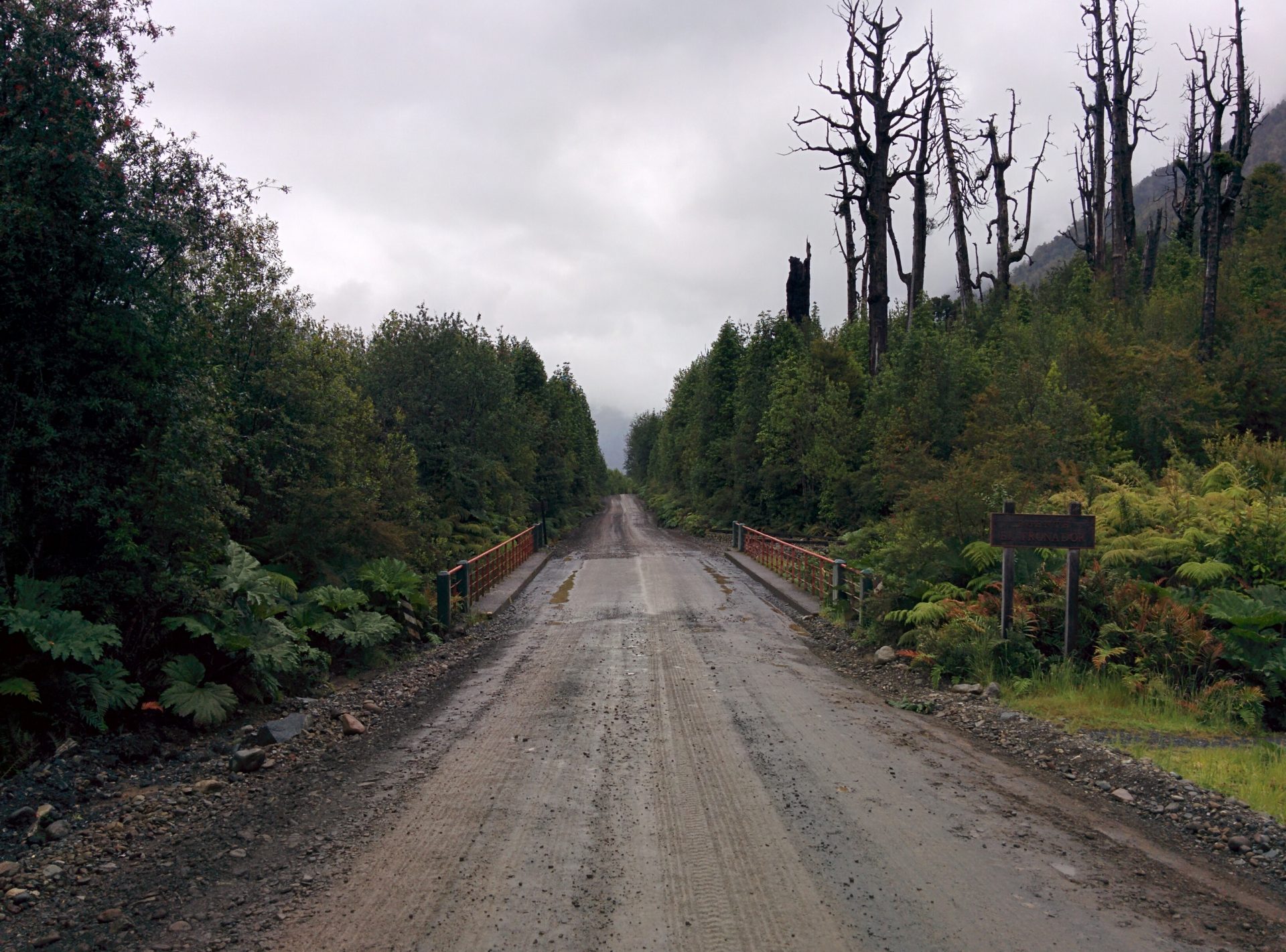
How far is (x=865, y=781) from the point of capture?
6359 millimetres

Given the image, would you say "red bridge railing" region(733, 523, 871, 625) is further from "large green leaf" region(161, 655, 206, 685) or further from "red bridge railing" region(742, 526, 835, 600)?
"large green leaf" region(161, 655, 206, 685)

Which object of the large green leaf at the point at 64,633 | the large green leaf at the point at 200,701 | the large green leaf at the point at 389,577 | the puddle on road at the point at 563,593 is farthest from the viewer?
the puddle on road at the point at 563,593

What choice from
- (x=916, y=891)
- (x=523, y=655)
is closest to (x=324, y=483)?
(x=523, y=655)

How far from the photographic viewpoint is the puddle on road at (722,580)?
63.3 feet

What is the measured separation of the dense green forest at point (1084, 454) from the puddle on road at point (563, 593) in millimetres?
6448

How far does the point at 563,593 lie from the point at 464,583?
161 inches

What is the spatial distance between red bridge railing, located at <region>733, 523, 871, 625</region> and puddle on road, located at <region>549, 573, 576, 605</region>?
527cm

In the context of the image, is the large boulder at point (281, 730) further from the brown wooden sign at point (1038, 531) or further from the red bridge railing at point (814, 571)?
the red bridge railing at point (814, 571)

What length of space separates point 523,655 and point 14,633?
6.39 meters

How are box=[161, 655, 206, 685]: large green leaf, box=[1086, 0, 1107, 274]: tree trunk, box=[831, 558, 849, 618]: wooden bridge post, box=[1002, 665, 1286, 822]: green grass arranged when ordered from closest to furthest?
box=[1002, 665, 1286, 822]: green grass < box=[161, 655, 206, 685]: large green leaf < box=[831, 558, 849, 618]: wooden bridge post < box=[1086, 0, 1107, 274]: tree trunk

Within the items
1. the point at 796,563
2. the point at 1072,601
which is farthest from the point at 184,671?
the point at 796,563

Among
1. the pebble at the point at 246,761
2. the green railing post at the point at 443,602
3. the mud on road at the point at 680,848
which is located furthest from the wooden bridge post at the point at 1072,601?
the green railing post at the point at 443,602

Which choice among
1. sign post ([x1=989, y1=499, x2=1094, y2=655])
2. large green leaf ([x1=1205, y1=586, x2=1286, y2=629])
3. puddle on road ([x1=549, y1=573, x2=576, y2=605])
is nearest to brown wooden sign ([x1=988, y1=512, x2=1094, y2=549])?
sign post ([x1=989, y1=499, x2=1094, y2=655])

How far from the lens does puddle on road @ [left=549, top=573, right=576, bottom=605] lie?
17469 millimetres
